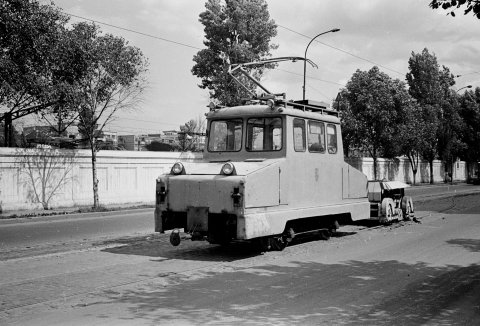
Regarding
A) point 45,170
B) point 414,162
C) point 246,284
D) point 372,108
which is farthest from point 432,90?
point 246,284

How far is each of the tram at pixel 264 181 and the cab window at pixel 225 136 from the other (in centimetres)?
2

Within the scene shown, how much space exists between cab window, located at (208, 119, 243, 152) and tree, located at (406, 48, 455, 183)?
43496 millimetres

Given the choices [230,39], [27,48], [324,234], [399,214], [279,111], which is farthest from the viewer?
[230,39]

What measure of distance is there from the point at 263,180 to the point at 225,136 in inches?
74.2

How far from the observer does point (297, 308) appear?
616 centimetres

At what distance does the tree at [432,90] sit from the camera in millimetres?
52188

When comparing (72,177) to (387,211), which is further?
(72,177)

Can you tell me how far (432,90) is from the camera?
2062 inches

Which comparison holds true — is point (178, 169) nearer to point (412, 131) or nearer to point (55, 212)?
point (55, 212)

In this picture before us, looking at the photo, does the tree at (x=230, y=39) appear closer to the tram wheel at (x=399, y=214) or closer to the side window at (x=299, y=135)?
the tram wheel at (x=399, y=214)

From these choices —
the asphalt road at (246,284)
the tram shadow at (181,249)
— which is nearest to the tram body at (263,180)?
the tram shadow at (181,249)

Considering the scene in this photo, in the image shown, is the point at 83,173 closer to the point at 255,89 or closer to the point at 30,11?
the point at 30,11

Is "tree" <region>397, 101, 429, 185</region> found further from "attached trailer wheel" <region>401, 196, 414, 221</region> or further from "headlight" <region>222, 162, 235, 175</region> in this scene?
"headlight" <region>222, 162, 235, 175</region>

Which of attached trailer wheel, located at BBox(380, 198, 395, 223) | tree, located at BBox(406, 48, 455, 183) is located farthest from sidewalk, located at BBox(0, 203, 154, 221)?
tree, located at BBox(406, 48, 455, 183)
